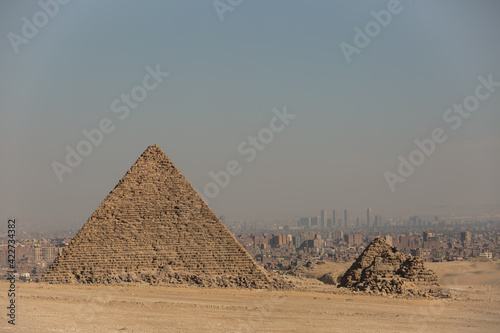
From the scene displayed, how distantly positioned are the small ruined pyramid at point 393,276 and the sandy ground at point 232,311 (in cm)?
110

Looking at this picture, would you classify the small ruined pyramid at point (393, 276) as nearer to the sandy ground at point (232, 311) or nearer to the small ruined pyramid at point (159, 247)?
the sandy ground at point (232, 311)

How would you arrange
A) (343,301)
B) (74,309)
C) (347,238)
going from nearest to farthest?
(74,309)
(343,301)
(347,238)

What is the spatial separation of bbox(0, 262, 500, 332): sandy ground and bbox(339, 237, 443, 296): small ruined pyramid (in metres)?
1.10

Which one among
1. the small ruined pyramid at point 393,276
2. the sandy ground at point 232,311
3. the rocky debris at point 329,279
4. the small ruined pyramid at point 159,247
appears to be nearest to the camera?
the sandy ground at point 232,311

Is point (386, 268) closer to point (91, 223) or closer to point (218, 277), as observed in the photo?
point (218, 277)

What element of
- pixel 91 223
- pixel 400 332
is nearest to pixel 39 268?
pixel 91 223

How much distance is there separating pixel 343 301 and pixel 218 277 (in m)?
6.36

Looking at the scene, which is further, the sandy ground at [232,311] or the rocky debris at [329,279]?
the rocky debris at [329,279]

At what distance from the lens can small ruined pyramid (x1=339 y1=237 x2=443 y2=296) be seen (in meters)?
33.4

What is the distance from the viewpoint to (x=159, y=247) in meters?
34.2

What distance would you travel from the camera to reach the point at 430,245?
114250 millimetres

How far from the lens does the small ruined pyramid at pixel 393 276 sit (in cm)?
3338

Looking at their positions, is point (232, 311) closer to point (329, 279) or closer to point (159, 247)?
point (159, 247)

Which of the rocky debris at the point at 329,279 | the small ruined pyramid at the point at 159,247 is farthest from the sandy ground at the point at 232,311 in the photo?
the rocky debris at the point at 329,279
